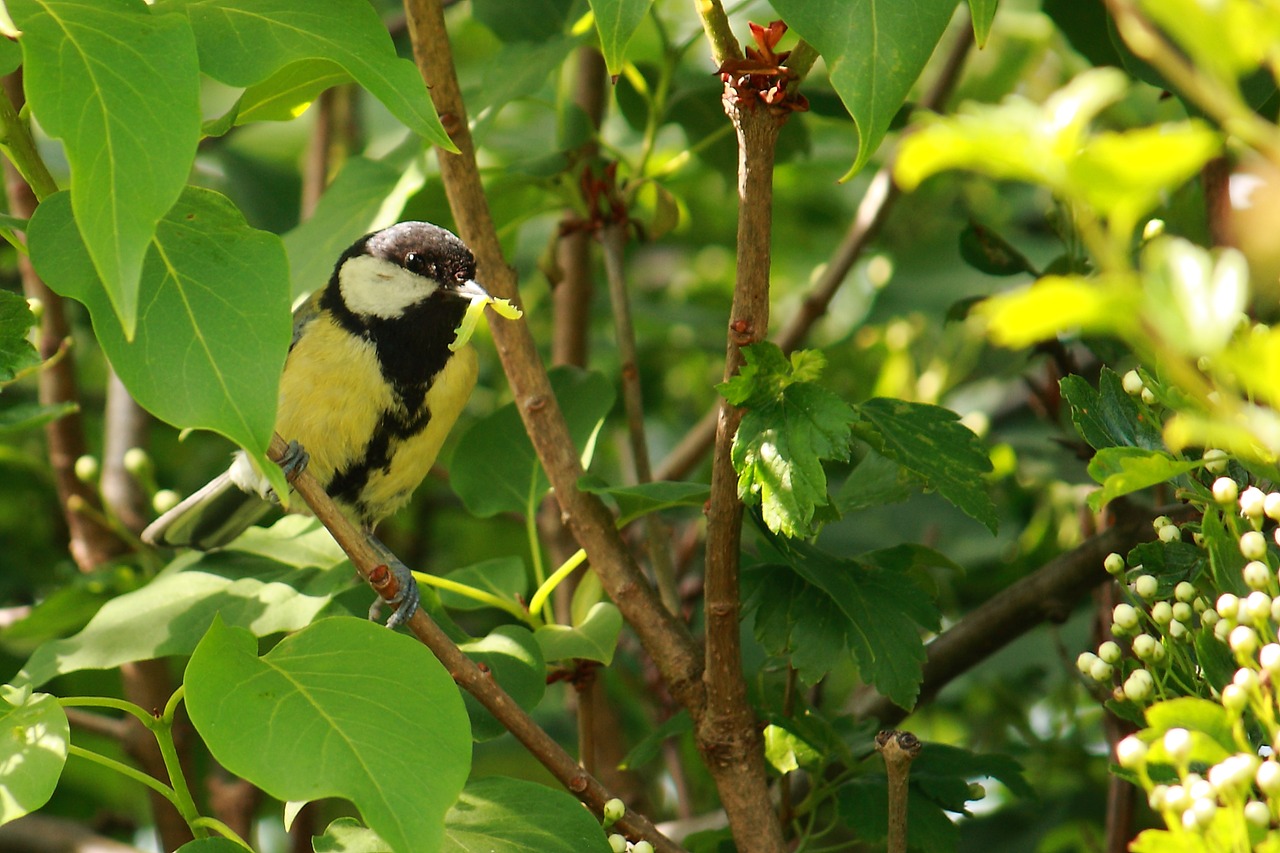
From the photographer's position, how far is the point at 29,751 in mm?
1113

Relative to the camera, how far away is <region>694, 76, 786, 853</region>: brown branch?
123 centimetres

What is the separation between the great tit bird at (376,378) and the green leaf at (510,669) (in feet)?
2.50

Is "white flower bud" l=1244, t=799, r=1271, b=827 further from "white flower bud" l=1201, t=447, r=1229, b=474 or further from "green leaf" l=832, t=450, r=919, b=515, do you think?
"green leaf" l=832, t=450, r=919, b=515

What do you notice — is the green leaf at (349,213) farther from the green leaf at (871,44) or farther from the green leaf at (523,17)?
the green leaf at (871,44)

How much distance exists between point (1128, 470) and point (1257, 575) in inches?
5.8

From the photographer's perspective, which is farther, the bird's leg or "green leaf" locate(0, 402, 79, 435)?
"green leaf" locate(0, 402, 79, 435)

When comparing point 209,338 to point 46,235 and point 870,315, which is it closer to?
point 46,235

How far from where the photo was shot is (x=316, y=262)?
1689mm

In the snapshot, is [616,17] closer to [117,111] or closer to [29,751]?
[117,111]

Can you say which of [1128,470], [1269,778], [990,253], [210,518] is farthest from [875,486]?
[210,518]

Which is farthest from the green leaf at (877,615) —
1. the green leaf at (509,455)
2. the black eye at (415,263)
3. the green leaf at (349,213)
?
the black eye at (415,263)

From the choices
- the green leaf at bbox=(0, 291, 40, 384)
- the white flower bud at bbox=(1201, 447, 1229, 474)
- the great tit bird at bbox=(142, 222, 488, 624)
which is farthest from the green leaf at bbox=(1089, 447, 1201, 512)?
the great tit bird at bbox=(142, 222, 488, 624)

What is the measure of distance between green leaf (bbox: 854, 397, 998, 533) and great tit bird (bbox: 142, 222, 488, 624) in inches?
36.2

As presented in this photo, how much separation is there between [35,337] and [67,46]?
147cm
